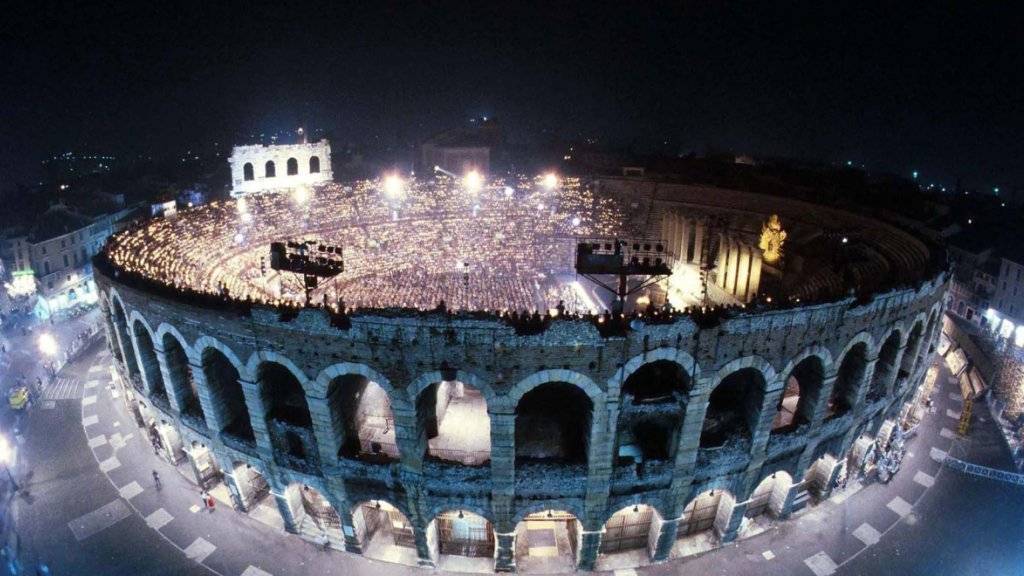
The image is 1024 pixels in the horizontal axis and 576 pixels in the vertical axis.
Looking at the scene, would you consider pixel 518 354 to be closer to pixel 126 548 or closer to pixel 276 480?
pixel 276 480

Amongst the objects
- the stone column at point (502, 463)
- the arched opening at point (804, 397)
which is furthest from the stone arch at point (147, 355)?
the arched opening at point (804, 397)

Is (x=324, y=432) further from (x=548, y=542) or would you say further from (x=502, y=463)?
(x=548, y=542)

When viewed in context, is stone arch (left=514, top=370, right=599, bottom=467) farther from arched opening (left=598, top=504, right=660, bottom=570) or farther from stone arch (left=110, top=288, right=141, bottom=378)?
stone arch (left=110, top=288, right=141, bottom=378)

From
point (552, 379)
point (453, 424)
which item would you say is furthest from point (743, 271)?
point (453, 424)

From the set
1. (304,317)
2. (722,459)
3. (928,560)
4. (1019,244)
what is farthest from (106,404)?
(1019,244)

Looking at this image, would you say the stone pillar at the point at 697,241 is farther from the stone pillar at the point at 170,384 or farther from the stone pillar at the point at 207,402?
the stone pillar at the point at 170,384

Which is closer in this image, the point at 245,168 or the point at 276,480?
the point at 276,480
